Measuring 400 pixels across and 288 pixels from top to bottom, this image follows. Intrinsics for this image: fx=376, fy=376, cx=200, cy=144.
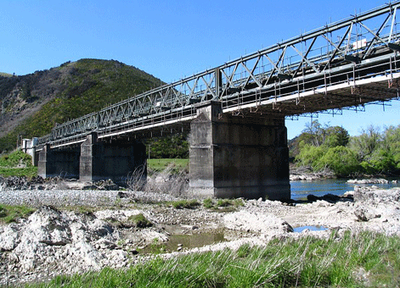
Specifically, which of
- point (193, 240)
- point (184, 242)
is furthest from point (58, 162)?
point (184, 242)

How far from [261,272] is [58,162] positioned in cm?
7190

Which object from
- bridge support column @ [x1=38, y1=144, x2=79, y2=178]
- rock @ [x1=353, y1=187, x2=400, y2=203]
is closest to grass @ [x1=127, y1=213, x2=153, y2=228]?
rock @ [x1=353, y1=187, x2=400, y2=203]

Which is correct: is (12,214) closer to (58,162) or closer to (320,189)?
(320,189)

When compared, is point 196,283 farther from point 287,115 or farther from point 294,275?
point 287,115

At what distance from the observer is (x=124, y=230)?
1455 cm

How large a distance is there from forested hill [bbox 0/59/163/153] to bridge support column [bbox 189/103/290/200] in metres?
92.2

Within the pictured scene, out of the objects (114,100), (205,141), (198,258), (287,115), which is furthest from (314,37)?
(114,100)

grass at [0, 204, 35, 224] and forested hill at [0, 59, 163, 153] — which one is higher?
forested hill at [0, 59, 163, 153]

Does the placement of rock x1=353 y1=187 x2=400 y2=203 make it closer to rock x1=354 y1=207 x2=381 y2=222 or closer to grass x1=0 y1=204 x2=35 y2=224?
rock x1=354 y1=207 x2=381 y2=222

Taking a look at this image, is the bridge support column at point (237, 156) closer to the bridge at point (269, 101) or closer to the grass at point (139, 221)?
the bridge at point (269, 101)

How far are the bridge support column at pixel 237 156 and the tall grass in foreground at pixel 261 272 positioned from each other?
19291 millimetres

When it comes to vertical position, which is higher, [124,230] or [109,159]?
[109,159]

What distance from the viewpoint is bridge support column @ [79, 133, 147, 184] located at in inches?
2103

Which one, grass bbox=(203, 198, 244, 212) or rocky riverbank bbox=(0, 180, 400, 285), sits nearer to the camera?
rocky riverbank bbox=(0, 180, 400, 285)
